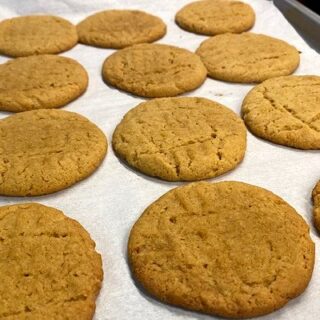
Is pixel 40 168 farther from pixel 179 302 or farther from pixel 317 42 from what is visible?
pixel 317 42

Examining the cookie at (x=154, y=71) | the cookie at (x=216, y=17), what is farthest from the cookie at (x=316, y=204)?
the cookie at (x=216, y=17)

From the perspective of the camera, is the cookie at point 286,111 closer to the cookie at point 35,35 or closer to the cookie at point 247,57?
the cookie at point 247,57

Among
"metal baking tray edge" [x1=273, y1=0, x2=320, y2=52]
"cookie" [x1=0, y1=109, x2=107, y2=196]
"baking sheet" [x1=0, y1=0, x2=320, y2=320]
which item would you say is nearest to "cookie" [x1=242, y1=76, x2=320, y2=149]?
"baking sheet" [x1=0, y1=0, x2=320, y2=320]

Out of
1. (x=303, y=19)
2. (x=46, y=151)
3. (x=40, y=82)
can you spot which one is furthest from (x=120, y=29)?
(x=46, y=151)

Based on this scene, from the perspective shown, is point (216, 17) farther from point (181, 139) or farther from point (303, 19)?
point (181, 139)

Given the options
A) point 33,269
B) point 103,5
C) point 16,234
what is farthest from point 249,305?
point 103,5

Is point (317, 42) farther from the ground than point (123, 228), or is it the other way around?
point (317, 42)
